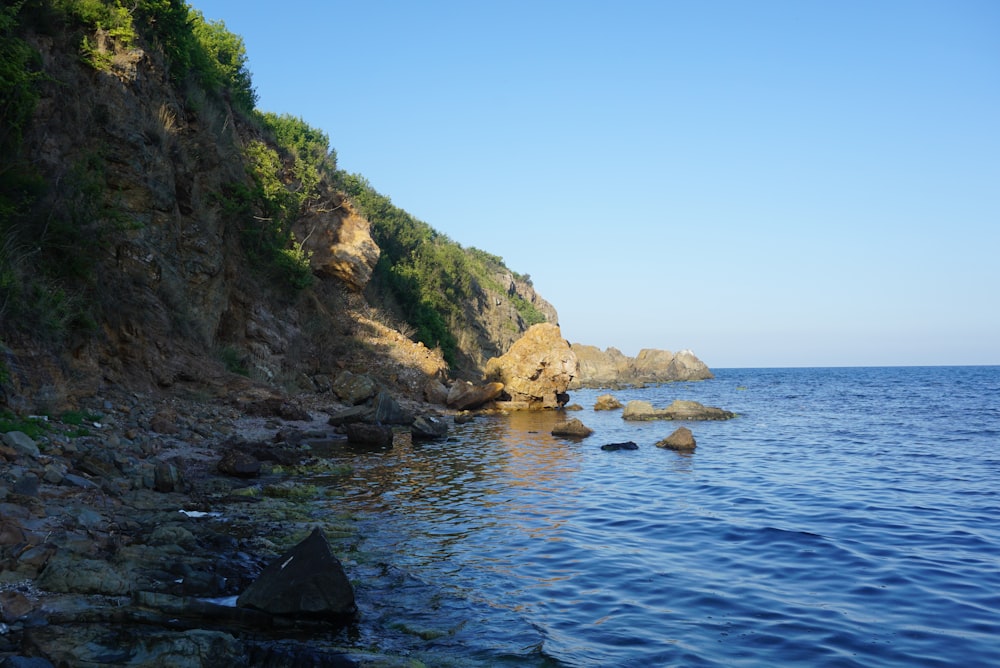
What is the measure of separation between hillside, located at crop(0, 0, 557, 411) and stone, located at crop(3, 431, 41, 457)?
1.83m

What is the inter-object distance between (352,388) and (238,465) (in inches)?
553

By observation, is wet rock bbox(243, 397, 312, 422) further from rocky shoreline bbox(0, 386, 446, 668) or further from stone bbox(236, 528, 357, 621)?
stone bbox(236, 528, 357, 621)

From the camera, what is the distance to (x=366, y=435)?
65.8 feet

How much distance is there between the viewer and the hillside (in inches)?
512

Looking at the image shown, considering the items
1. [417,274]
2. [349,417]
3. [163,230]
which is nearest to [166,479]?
[349,417]

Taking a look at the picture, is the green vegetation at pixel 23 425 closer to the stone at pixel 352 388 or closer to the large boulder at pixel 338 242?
the stone at pixel 352 388

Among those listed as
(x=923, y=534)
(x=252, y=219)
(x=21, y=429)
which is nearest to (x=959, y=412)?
(x=923, y=534)

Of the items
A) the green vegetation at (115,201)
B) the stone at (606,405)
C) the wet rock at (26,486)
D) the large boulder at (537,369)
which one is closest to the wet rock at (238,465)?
the green vegetation at (115,201)

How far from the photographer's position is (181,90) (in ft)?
78.9

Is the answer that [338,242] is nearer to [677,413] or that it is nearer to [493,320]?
[677,413]

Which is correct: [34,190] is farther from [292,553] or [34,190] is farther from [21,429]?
[292,553]

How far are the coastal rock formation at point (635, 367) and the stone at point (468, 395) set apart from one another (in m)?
45.3

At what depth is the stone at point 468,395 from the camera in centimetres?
3403

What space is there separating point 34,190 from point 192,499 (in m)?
7.87
